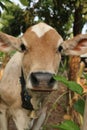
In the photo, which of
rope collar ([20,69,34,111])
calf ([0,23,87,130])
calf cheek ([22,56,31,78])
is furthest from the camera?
rope collar ([20,69,34,111])

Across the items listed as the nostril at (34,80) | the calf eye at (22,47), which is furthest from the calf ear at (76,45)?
the nostril at (34,80)

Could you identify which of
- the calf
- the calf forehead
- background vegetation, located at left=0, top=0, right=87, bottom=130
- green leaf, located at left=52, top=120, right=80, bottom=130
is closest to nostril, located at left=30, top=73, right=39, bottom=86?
the calf

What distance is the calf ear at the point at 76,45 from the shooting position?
4672mm

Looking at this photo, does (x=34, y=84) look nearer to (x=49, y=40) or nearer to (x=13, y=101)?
(x=49, y=40)

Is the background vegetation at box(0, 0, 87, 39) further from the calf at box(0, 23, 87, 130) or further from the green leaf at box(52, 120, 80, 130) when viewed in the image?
the green leaf at box(52, 120, 80, 130)

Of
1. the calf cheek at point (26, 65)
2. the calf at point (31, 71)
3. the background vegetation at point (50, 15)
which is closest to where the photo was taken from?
the calf at point (31, 71)

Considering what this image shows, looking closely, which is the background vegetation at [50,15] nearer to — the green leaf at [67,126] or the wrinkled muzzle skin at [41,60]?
the wrinkled muzzle skin at [41,60]

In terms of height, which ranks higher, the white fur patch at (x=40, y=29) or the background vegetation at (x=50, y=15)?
the background vegetation at (x=50, y=15)

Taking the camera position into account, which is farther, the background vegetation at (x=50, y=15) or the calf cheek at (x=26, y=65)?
the background vegetation at (x=50, y=15)

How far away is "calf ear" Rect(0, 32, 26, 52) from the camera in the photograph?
4.54 meters

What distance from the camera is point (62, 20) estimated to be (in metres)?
21.2

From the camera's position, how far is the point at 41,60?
4109mm

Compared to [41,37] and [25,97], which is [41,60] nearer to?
[41,37]

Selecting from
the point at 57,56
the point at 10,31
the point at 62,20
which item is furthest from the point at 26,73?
the point at 10,31
